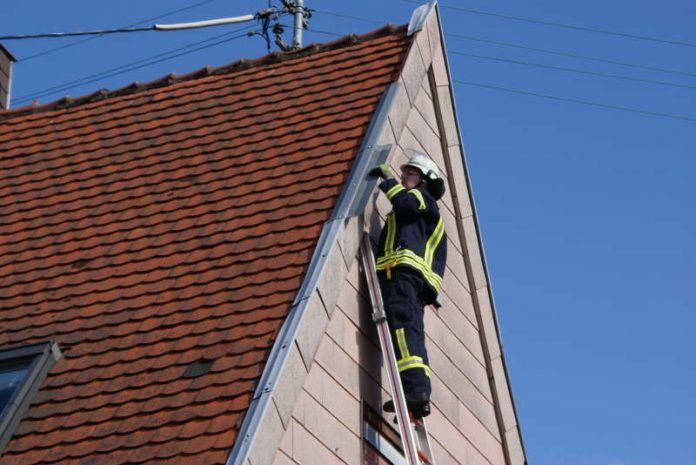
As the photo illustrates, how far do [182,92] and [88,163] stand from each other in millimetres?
1218

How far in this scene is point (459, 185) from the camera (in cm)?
1142

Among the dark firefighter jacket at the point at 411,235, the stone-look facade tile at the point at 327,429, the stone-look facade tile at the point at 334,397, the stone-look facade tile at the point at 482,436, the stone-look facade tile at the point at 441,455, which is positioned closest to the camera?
the stone-look facade tile at the point at 327,429

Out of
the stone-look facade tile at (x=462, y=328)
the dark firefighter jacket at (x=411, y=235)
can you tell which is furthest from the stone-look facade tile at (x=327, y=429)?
the stone-look facade tile at (x=462, y=328)

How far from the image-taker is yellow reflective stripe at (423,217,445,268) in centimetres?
945

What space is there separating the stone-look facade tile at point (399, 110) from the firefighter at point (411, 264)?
27 centimetres

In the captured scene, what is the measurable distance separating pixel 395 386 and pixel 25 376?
7.48ft

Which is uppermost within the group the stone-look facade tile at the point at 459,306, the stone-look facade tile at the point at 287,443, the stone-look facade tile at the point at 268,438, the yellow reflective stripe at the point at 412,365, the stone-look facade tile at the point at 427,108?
the stone-look facade tile at the point at 427,108

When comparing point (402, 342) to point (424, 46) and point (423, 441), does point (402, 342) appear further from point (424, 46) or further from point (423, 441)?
point (424, 46)

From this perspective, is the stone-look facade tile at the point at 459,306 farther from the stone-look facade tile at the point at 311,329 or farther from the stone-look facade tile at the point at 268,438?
the stone-look facade tile at the point at 268,438

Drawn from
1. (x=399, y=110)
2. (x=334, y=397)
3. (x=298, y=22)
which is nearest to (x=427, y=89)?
(x=399, y=110)

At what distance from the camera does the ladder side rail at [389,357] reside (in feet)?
27.7

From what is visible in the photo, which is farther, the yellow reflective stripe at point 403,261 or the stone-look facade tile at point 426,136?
the stone-look facade tile at point 426,136

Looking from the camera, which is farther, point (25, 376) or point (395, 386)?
point (395, 386)

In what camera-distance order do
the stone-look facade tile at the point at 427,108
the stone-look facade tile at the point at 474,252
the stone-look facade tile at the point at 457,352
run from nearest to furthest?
the stone-look facade tile at the point at 457,352
the stone-look facade tile at the point at 427,108
the stone-look facade tile at the point at 474,252
